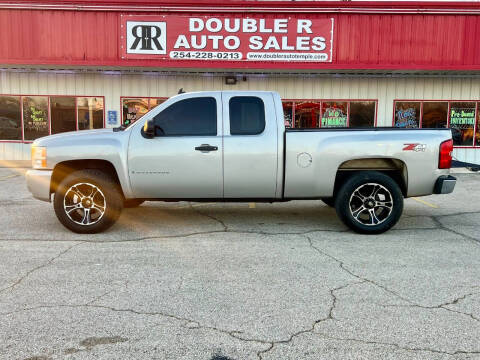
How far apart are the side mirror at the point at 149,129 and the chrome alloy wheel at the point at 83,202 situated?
1.03 meters

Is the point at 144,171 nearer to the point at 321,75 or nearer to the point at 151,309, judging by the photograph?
the point at 151,309

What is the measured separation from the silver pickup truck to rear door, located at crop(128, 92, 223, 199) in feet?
0.05

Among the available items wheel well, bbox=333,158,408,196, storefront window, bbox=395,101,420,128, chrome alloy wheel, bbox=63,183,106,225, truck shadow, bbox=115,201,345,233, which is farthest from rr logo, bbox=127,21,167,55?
wheel well, bbox=333,158,408,196

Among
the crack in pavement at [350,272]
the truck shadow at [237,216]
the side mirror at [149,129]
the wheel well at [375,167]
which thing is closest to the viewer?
the crack in pavement at [350,272]

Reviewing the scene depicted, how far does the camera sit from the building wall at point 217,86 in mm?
15773

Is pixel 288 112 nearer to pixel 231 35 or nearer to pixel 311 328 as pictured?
pixel 231 35

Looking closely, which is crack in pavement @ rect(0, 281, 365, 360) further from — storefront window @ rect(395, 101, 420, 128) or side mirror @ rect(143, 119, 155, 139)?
storefront window @ rect(395, 101, 420, 128)

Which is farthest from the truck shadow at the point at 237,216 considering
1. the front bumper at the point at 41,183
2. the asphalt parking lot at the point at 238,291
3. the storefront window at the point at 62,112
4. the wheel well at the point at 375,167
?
the storefront window at the point at 62,112

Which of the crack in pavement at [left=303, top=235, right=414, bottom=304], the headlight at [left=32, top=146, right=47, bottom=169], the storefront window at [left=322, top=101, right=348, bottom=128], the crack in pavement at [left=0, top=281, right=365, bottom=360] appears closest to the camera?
the crack in pavement at [left=0, top=281, right=365, bottom=360]

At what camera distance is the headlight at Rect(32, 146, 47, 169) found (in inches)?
231

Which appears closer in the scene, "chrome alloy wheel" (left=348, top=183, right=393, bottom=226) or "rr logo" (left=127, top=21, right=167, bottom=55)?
"chrome alloy wheel" (left=348, top=183, right=393, bottom=226)

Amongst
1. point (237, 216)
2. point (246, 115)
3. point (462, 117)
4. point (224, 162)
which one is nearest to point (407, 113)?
point (462, 117)

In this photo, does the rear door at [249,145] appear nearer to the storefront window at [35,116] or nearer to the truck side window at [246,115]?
the truck side window at [246,115]

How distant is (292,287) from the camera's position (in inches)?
159
